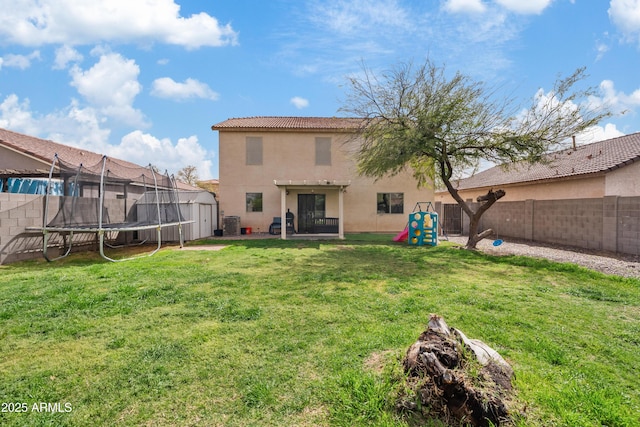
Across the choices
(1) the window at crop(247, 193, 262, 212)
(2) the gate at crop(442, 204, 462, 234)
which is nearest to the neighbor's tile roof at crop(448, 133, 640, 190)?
(2) the gate at crop(442, 204, 462, 234)

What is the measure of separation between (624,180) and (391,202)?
8.75 m

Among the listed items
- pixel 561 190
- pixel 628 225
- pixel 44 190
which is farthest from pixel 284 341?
pixel 561 190

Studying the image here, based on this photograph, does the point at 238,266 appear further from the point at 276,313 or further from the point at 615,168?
the point at 615,168

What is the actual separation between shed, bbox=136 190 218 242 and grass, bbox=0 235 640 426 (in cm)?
591

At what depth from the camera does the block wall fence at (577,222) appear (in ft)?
29.7

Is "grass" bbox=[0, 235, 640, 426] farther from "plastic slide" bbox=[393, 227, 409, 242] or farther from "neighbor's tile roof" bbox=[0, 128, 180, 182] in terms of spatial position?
"neighbor's tile roof" bbox=[0, 128, 180, 182]

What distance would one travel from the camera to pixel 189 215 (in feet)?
42.1

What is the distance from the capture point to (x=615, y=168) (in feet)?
33.3

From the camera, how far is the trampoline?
27.6 feet

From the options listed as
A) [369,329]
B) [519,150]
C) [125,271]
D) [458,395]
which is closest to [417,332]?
[369,329]

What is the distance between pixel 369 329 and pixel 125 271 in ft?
19.1

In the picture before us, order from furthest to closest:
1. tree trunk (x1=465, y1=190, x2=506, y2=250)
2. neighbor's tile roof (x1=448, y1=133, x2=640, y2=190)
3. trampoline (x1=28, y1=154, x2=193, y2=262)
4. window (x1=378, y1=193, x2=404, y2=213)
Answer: window (x1=378, y1=193, x2=404, y2=213) → tree trunk (x1=465, y1=190, x2=506, y2=250) → neighbor's tile roof (x1=448, y1=133, x2=640, y2=190) → trampoline (x1=28, y1=154, x2=193, y2=262)

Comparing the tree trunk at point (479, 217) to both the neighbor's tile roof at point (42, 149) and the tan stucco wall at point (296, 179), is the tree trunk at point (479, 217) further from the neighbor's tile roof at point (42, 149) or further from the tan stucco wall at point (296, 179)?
the neighbor's tile roof at point (42, 149)

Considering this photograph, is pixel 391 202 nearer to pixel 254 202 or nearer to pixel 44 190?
pixel 254 202
